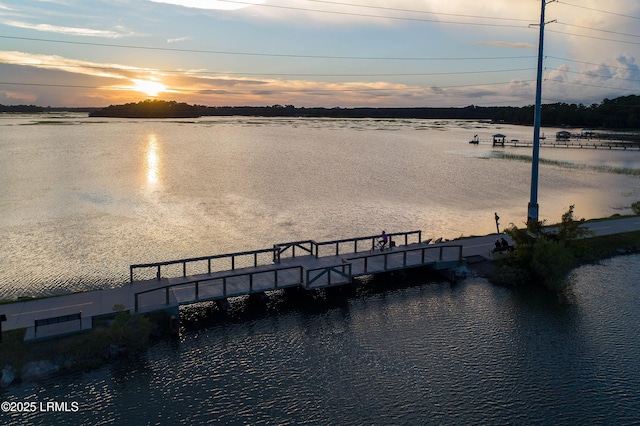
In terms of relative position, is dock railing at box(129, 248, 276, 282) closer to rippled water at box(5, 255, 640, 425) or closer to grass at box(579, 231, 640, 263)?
rippled water at box(5, 255, 640, 425)

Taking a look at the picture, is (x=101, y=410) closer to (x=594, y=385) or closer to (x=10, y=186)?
(x=594, y=385)

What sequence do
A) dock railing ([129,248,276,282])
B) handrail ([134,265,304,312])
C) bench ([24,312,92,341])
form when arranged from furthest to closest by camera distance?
dock railing ([129,248,276,282]), handrail ([134,265,304,312]), bench ([24,312,92,341])

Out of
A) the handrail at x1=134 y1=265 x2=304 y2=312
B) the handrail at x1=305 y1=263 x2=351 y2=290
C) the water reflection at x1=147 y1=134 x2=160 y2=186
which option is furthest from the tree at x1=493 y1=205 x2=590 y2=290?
the water reflection at x1=147 y1=134 x2=160 y2=186

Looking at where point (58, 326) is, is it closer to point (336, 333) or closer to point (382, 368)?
point (336, 333)

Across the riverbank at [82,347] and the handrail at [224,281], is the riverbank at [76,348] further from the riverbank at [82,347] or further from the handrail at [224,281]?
the handrail at [224,281]

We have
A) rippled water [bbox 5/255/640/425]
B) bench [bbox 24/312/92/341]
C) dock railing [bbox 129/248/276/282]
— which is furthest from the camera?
dock railing [bbox 129/248/276/282]

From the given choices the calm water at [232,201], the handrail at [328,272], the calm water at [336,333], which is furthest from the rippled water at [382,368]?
the calm water at [232,201]

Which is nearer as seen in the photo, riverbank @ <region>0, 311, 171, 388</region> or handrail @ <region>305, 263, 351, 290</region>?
riverbank @ <region>0, 311, 171, 388</region>
